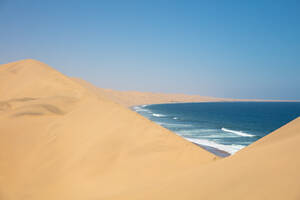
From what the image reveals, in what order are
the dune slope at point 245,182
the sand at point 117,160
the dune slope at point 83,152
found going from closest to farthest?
1. the dune slope at point 245,182
2. the sand at point 117,160
3. the dune slope at point 83,152

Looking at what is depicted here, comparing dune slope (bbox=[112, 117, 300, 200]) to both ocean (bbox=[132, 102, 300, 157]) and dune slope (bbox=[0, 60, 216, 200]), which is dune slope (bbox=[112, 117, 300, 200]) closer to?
dune slope (bbox=[0, 60, 216, 200])

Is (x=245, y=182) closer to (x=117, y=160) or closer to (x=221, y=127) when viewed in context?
(x=117, y=160)

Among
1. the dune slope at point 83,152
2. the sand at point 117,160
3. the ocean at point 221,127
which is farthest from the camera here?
the ocean at point 221,127

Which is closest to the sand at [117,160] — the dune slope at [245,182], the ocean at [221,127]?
the dune slope at [245,182]

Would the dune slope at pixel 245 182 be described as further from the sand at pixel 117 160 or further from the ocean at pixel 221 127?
the ocean at pixel 221 127

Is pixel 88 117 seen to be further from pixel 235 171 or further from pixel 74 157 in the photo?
pixel 235 171

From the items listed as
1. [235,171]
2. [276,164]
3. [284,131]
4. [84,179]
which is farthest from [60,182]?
[284,131]

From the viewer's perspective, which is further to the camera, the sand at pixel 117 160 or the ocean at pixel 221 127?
the ocean at pixel 221 127

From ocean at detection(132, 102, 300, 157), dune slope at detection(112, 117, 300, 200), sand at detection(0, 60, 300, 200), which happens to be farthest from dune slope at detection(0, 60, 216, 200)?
ocean at detection(132, 102, 300, 157)
